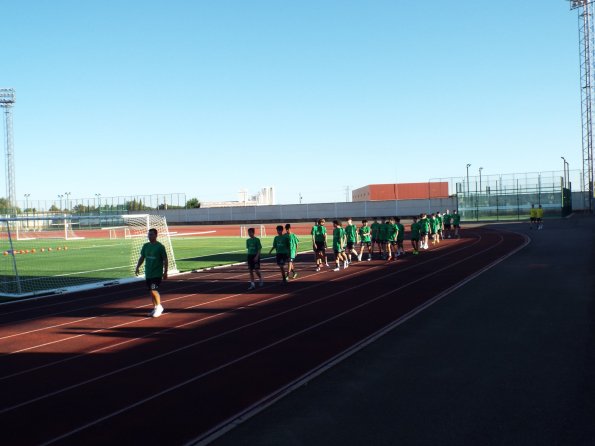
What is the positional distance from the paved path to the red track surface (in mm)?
556

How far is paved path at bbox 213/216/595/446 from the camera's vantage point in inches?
202

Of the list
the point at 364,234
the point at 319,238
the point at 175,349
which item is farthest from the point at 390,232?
the point at 175,349

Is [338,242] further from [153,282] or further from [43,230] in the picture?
[43,230]

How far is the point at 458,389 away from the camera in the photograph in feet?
20.7

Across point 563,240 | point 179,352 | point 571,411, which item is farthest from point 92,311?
point 563,240

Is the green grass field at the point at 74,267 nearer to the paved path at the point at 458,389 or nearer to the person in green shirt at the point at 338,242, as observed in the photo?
the person in green shirt at the point at 338,242

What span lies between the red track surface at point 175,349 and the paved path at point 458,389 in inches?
21.9

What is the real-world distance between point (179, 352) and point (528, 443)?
531 centimetres

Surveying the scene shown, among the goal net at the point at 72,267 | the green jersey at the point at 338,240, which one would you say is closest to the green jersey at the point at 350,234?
the green jersey at the point at 338,240

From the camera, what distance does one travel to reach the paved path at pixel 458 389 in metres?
5.12

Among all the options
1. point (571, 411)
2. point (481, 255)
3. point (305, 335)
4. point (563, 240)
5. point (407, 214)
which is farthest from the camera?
point (407, 214)

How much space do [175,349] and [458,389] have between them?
4.41 m

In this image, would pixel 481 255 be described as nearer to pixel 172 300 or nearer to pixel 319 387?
pixel 172 300

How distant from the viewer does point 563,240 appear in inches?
1124
